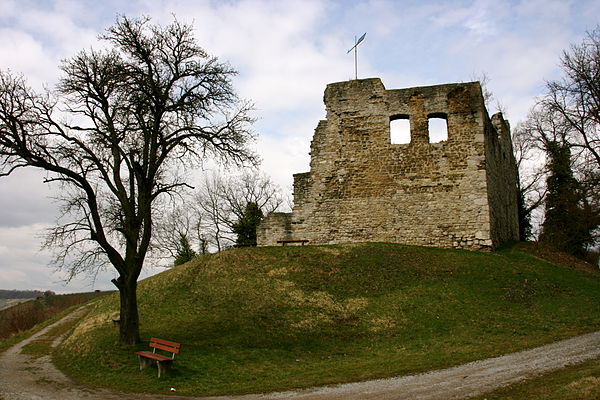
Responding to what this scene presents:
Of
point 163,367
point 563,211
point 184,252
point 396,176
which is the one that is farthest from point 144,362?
Result: point 184,252

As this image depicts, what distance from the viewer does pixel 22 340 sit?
19234 millimetres

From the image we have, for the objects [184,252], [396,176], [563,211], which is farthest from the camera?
[184,252]

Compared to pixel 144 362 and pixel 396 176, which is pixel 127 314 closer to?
pixel 144 362

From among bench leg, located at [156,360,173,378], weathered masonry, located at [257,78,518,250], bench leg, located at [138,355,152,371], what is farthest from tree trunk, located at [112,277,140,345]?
weathered masonry, located at [257,78,518,250]

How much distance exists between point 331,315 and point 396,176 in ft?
28.9

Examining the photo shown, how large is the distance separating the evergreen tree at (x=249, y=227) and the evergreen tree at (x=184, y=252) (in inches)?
182

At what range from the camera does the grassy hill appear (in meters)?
11.9

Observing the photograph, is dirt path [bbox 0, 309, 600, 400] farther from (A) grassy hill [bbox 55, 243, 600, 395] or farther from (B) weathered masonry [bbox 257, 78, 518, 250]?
(B) weathered masonry [bbox 257, 78, 518, 250]

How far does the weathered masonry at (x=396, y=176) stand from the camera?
859 inches

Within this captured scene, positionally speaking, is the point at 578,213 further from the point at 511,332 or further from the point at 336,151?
the point at 511,332

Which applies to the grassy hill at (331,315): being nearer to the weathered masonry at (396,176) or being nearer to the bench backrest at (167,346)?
the bench backrest at (167,346)

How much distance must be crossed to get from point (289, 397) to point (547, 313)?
918 cm

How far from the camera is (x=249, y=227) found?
32.9 metres

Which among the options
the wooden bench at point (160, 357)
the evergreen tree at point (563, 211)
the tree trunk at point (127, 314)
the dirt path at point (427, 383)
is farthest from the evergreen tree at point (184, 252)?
the wooden bench at point (160, 357)
